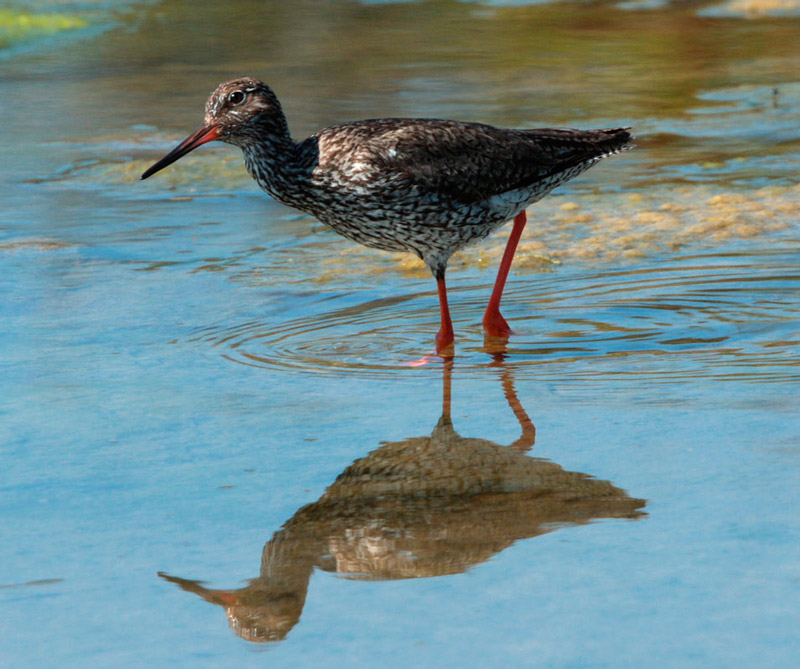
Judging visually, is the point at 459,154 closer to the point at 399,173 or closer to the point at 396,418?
the point at 399,173

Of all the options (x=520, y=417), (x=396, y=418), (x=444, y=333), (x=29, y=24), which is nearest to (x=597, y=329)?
(x=444, y=333)

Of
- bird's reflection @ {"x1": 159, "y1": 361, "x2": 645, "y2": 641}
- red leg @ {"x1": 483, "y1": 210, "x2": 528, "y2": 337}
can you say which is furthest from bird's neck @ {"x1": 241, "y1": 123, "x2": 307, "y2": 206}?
bird's reflection @ {"x1": 159, "y1": 361, "x2": 645, "y2": 641}

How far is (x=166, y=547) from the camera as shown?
3797 mm

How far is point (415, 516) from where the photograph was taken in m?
4.02

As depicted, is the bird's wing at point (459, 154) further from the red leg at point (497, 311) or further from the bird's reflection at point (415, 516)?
the bird's reflection at point (415, 516)

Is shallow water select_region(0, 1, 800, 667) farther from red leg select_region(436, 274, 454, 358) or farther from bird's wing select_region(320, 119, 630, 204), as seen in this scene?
bird's wing select_region(320, 119, 630, 204)

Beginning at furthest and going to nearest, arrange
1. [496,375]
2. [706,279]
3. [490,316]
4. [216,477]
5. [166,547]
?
[706,279] → [490,316] → [496,375] → [216,477] → [166,547]

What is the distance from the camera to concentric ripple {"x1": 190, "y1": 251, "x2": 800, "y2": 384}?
18.1 feet

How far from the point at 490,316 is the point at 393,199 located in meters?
0.75

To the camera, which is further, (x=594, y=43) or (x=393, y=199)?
(x=594, y=43)

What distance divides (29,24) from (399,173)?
10.7m

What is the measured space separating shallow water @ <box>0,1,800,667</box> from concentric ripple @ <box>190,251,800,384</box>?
0.02m

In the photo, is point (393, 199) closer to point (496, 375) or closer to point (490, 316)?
point (490, 316)

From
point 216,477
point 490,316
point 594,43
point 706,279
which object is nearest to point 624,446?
point 216,477
